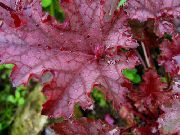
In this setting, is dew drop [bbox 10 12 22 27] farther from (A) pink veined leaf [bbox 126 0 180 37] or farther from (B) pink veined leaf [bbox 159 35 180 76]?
(B) pink veined leaf [bbox 159 35 180 76]

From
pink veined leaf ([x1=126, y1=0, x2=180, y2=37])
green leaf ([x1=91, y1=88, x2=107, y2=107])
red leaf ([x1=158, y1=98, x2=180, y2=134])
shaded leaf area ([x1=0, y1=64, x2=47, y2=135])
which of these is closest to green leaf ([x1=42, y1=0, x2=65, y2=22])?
shaded leaf area ([x1=0, y1=64, x2=47, y2=135])

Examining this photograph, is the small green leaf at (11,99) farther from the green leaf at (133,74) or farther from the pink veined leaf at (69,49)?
the pink veined leaf at (69,49)

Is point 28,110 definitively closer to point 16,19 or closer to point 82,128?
point 82,128

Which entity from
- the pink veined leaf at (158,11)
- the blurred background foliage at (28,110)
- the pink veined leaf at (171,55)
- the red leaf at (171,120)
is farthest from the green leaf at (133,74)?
the red leaf at (171,120)

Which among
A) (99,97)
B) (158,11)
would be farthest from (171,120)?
(99,97)

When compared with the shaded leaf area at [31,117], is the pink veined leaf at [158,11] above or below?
above

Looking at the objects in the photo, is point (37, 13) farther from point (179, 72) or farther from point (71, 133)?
point (179, 72)
